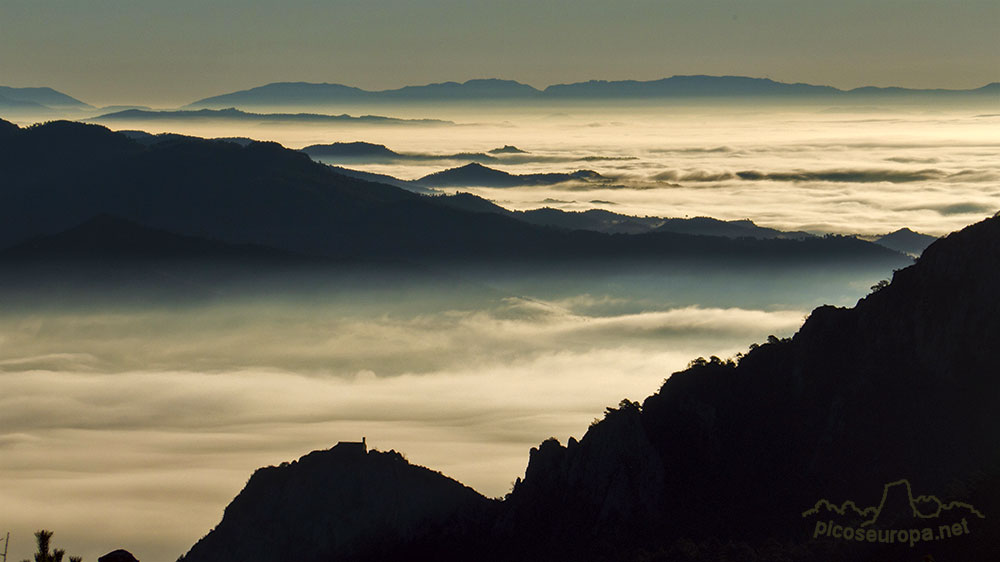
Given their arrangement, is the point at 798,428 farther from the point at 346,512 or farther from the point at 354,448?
the point at 346,512

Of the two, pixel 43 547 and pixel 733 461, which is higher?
pixel 733 461

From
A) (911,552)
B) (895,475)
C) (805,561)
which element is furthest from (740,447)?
(911,552)

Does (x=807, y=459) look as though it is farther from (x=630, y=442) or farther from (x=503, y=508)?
(x=503, y=508)

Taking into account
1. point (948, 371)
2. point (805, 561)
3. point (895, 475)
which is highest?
point (948, 371)

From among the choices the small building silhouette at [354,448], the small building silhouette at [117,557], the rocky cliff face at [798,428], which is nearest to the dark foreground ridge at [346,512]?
the small building silhouette at [354,448]

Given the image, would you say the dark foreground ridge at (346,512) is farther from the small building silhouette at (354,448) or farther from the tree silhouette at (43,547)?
the tree silhouette at (43,547)

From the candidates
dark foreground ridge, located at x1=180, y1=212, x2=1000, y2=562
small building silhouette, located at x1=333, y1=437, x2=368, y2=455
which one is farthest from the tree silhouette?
small building silhouette, located at x1=333, y1=437, x2=368, y2=455

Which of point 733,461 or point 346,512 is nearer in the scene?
point 733,461

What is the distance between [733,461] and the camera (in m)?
111

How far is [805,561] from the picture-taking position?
291 feet

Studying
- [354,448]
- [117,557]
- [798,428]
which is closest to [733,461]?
[798,428]

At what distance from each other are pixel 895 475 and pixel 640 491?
21050 mm

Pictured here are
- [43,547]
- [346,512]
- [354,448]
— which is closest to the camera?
[43,547]

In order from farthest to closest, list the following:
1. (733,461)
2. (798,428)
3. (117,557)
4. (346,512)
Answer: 1. (346,512)
2. (733,461)
3. (798,428)
4. (117,557)
